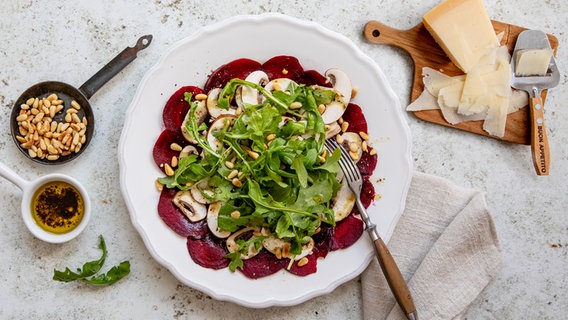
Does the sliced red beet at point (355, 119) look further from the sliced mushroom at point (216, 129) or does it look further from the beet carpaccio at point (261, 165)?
the sliced mushroom at point (216, 129)

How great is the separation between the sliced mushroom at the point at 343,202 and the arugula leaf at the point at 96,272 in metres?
0.98

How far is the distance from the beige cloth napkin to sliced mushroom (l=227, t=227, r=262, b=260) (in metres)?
0.56

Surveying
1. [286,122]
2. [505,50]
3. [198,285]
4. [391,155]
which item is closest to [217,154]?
[286,122]

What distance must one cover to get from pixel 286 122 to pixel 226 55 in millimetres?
416

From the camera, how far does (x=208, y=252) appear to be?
2.61 m

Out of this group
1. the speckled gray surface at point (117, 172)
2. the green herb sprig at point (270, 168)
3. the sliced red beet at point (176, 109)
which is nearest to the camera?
the green herb sprig at point (270, 168)

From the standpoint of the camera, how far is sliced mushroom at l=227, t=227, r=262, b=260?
260cm

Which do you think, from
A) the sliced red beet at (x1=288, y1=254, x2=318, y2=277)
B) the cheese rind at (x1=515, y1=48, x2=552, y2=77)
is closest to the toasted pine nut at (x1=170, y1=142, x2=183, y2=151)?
the sliced red beet at (x1=288, y1=254, x2=318, y2=277)

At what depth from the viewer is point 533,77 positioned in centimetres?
284

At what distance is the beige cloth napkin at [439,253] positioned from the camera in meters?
2.68

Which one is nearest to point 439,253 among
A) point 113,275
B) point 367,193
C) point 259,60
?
point 367,193

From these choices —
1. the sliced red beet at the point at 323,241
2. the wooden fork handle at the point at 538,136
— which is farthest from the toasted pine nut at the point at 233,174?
the wooden fork handle at the point at 538,136

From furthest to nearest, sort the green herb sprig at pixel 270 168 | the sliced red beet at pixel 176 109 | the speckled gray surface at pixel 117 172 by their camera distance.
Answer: the speckled gray surface at pixel 117 172
the sliced red beet at pixel 176 109
the green herb sprig at pixel 270 168

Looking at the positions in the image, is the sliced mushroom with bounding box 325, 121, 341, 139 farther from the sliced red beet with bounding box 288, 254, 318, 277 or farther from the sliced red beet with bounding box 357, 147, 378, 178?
the sliced red beet with bounding box 288, 254, 318, 277
